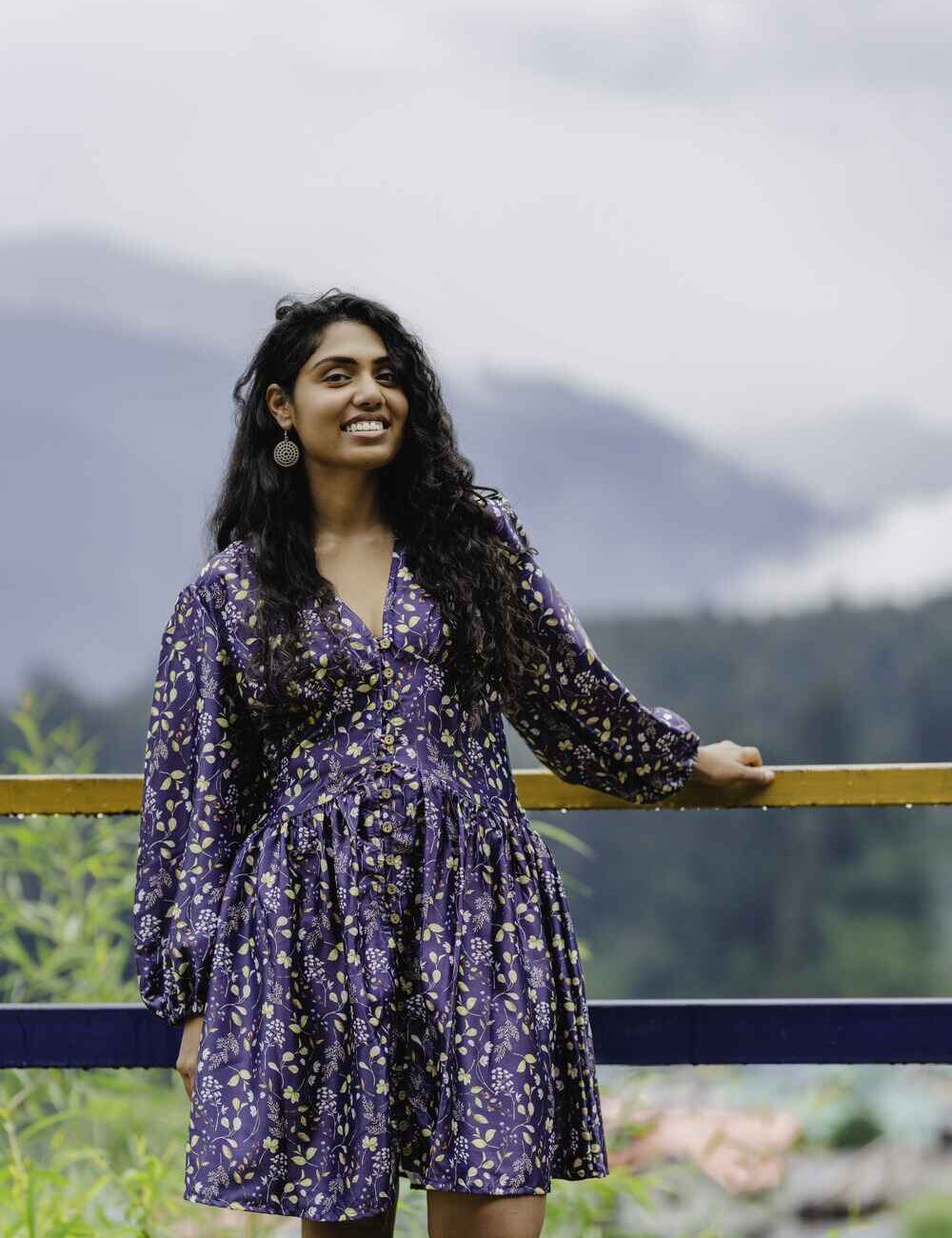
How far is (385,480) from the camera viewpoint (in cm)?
204

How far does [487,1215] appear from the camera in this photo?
1705 mm

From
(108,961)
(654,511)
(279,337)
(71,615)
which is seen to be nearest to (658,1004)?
(279,337)

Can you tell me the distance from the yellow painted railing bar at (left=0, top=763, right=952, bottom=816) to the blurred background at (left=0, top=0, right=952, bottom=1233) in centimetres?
1183

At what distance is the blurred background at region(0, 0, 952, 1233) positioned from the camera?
16359 millimetres

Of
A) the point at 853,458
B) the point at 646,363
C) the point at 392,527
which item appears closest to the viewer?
the point at 392,527

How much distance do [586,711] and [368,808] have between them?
356 mm

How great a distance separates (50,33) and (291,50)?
194 inches

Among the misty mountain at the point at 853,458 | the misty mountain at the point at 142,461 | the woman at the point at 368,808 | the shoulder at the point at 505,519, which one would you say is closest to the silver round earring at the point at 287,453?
the woman at the point at 368,808

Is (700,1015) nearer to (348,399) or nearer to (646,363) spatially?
(348,399)

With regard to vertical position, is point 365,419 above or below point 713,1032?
above

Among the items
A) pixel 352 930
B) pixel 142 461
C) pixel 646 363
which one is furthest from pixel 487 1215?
pixel 646 363

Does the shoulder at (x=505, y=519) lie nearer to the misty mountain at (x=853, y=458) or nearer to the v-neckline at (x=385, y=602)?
the v-neckline at (x=385, y=602)

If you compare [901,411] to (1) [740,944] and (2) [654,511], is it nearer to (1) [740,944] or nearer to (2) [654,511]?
(2) [654,511]

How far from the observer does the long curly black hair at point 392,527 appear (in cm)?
Result: 186
